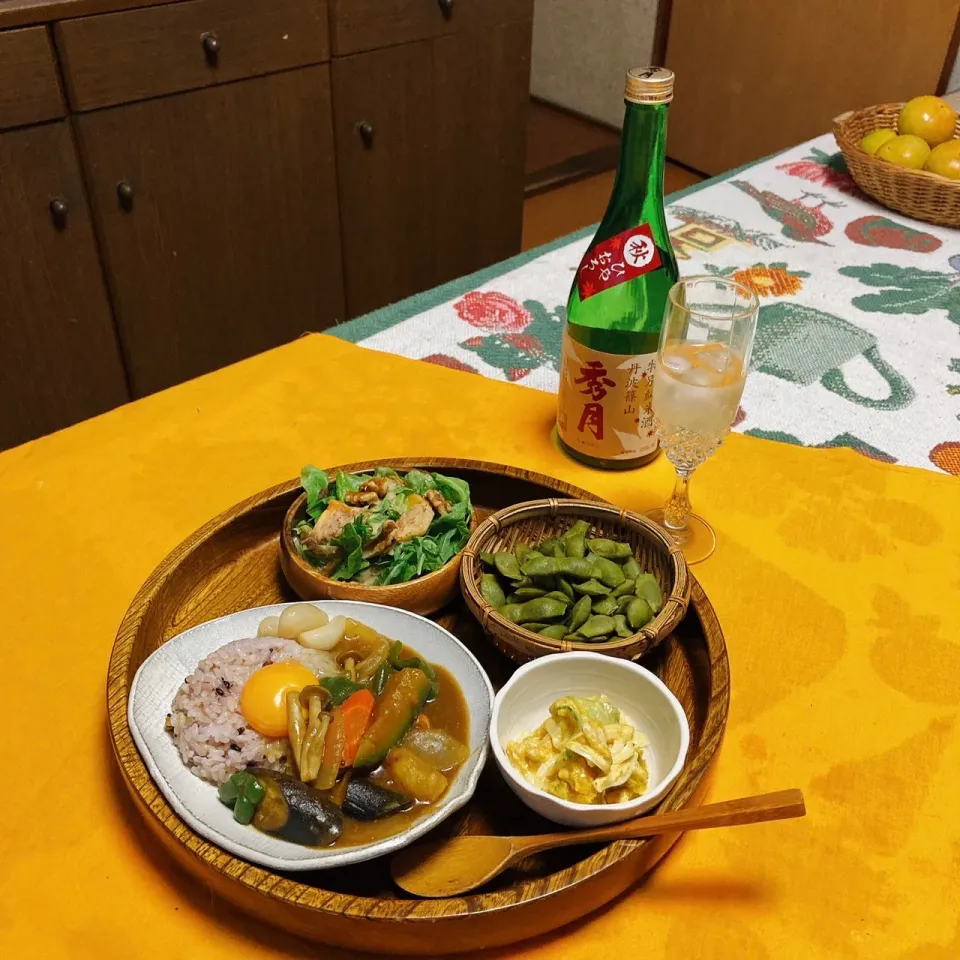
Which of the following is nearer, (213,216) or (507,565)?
(507,565)

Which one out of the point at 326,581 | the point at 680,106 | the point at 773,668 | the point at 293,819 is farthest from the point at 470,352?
the point at 680,106

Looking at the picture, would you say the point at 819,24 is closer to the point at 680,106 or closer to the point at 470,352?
the point at 680,106

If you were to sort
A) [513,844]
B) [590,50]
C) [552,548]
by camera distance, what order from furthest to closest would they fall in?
[590,50], [552,548], [513,844]

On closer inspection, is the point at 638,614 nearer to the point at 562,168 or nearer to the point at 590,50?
the point at 562,168

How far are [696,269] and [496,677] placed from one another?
3.06 feet

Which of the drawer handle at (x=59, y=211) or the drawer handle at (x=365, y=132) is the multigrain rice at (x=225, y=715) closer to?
the drawer handle at (x=59, y=211)

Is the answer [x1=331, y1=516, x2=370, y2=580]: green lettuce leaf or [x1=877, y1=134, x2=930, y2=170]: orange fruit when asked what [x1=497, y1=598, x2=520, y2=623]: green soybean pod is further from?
[x1=877, y1=134, x2=930, y2=170]: orange fruit

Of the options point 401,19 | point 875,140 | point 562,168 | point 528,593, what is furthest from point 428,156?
point 528,593

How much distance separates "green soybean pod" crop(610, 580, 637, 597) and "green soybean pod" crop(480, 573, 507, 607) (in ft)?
0.33

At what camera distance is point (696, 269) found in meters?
1.49

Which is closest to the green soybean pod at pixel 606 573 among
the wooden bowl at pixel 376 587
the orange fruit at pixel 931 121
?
the wooden bowl at pixel 376 587

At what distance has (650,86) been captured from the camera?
32.9 inches

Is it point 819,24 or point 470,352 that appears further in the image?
point 819,24

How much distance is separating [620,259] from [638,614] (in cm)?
44
